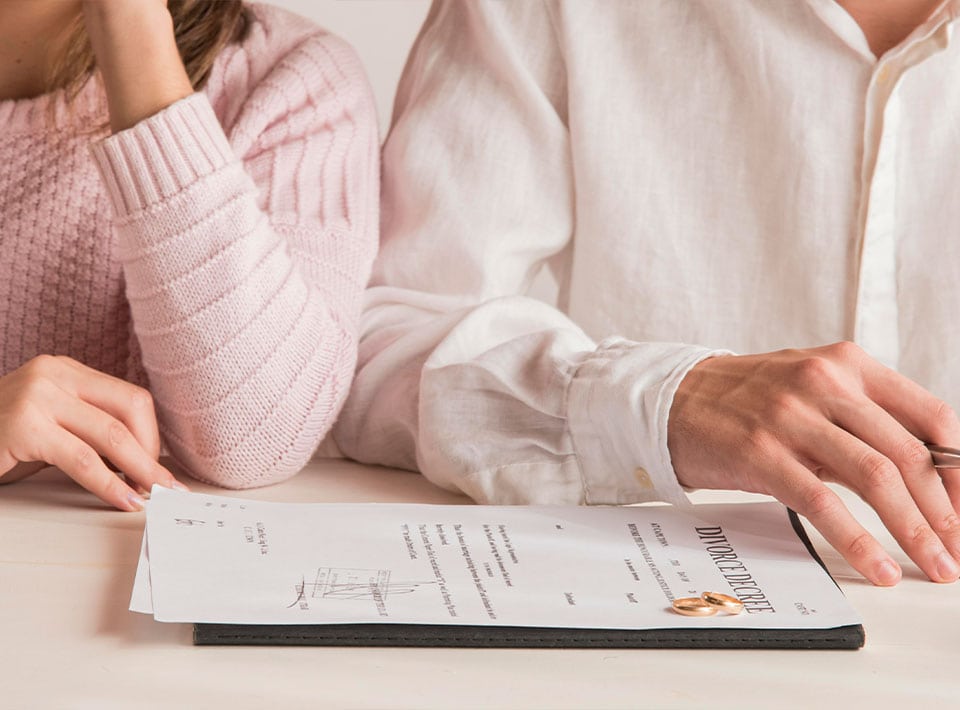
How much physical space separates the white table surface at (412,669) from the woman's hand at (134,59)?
1.19 feet

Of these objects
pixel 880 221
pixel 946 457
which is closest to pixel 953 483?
pixel 946 457

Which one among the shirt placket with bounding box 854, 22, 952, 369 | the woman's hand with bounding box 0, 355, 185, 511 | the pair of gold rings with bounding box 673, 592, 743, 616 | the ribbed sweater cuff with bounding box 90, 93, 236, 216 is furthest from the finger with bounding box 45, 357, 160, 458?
the shirt placket with bounding box 854, 22, 952, 369

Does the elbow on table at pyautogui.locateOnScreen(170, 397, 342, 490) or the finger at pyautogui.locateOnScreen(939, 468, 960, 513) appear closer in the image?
the finger at pyautogui.locateOnScreen(939, 468, 960, 513)

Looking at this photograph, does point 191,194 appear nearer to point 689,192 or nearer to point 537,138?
point 537,138

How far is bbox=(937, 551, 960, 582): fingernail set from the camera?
615 mm

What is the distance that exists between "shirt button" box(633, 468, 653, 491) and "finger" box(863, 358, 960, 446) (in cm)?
14

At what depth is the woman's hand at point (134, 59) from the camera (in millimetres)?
811

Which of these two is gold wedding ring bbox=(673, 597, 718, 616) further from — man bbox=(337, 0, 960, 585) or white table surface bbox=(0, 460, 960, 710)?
man bbox=(337, 0, 960, 585)

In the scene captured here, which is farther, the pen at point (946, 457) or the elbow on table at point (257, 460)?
the elbow on table at point (257, 460)

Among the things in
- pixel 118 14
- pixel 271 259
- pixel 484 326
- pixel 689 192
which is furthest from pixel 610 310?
pixel 118 14

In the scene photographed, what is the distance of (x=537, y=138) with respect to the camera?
1020mm

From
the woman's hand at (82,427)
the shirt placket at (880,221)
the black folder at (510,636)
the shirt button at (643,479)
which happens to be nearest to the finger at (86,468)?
the woman's hand at (82,427)

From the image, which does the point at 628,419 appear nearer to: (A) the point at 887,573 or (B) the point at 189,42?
(A) the point at 887,573

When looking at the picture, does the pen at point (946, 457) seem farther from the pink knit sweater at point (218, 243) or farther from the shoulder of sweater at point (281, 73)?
the shoulder of sweater at point (281, 73)
